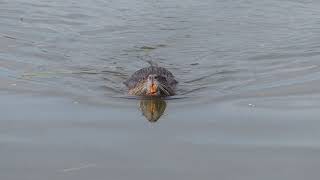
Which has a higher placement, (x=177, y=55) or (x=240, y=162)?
(x=177, y=55)

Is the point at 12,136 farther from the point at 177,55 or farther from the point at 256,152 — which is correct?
the point at 177,55

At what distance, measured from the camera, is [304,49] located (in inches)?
527

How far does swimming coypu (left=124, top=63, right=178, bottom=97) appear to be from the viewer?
33.7 feet

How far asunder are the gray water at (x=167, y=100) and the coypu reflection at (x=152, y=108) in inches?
2.2

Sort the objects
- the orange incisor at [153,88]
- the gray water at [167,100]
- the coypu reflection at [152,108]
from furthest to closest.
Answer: the orange incisor at [153,88]
the coypu reflection at [152,108]
the gray water at [167,100]

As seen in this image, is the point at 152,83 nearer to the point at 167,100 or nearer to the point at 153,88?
the point at 153,88

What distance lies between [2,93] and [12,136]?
7.55 ft

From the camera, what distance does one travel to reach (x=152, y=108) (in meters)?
9.81

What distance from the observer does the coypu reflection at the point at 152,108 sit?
9273 millimetres

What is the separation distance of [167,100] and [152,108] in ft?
1.80

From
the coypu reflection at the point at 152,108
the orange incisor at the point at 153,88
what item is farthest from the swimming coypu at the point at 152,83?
the coypu reflection at the point at 152,108

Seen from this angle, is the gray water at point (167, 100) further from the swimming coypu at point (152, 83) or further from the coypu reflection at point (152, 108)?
the swimming coypu at point (152, 83)

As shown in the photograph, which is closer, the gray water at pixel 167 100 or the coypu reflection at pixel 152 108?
the gray water at pixel 167 100

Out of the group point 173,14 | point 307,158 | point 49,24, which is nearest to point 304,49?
point 173,14
